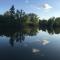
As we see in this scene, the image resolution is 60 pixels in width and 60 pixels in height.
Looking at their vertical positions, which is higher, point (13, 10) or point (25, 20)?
point (13, 10)

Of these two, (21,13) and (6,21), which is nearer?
(6,21)

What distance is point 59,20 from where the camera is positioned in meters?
102

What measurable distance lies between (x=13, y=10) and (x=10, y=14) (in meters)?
2.99

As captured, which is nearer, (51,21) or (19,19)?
(19,19)

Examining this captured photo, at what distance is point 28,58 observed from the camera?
10.3 metres

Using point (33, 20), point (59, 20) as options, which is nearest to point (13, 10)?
point (33, 20)

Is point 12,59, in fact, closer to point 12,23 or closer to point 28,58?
point 28,58

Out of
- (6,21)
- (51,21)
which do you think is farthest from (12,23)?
(51,21)

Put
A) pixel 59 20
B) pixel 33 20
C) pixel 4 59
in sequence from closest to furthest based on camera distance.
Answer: pixel 4 59, pixel 33 20, pixel 59 20

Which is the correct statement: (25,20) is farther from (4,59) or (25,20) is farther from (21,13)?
(4,59)

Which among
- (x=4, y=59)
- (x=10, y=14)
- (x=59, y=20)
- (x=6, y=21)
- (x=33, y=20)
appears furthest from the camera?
(x=59, y=20)

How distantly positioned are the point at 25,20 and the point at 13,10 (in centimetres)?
809

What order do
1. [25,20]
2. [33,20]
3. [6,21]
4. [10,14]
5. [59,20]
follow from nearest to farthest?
[6,21]
[10,14]
[25,20]
[33,20]
[59,20]

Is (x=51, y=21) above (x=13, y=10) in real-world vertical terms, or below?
below
